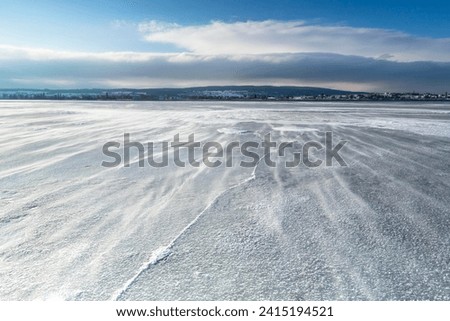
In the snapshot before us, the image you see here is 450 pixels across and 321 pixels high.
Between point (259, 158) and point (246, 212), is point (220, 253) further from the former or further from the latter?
point (259, 158)

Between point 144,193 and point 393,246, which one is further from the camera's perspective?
point 144,193

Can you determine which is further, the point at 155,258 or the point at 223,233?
the point at 223,233
